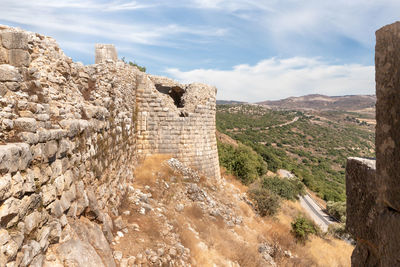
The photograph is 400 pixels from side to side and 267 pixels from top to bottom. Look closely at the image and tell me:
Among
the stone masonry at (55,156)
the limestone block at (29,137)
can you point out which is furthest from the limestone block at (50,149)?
the limestone block at (29,137)

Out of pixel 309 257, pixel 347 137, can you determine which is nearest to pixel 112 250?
pixel 309 257

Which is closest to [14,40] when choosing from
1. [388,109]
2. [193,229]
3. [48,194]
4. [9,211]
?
[48,194]

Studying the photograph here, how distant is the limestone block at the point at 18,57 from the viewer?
3.79 metres

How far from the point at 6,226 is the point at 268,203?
39.7ft

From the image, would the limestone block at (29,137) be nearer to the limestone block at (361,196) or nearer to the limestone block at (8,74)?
the limestone block at (8,74)

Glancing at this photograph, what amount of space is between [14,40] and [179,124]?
735 centimetres

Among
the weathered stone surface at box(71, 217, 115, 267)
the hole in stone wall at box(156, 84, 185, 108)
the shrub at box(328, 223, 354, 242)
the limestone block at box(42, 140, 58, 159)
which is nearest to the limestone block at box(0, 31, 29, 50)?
the limestone block at box(42, 140, 58, 159)

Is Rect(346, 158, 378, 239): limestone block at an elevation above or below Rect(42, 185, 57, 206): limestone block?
above

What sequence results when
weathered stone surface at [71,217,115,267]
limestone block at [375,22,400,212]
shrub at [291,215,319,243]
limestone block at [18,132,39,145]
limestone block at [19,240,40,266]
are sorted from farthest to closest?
shrub at [291,215,319,243] < weathered stone surface at [71,217,115,267] < limestone block at [18,132,39,145] < limestone block at [19,240,40,266] < limestone block at [375,22,400,212]

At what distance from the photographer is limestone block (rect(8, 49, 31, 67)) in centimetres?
379

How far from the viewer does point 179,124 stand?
10.9 metres

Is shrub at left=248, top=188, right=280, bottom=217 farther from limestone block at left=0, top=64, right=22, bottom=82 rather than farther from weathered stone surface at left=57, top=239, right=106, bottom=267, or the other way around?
limestone block at left=0, top=64, right=22, bottom=82

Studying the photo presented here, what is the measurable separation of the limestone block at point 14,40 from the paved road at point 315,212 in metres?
23.2

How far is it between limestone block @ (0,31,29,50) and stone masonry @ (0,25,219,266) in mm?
12
